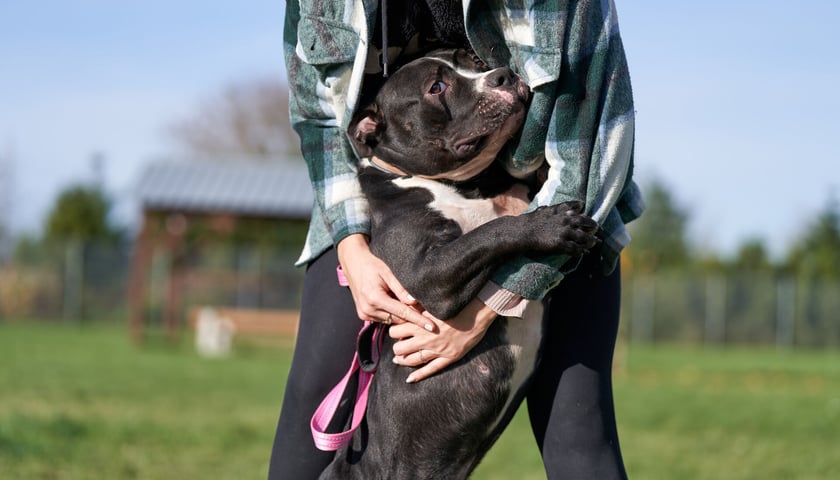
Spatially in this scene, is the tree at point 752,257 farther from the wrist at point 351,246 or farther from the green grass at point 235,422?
the wrist at point 351,246

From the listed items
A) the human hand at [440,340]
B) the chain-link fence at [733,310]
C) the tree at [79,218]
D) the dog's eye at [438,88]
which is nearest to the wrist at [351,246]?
the human hand at [440,340]

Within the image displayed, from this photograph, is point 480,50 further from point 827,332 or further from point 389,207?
point 827,332

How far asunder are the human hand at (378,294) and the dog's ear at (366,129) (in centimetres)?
40

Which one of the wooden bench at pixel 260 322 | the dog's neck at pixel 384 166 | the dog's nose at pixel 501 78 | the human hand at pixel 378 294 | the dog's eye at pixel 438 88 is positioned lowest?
the wooden bench at pixel 260 322

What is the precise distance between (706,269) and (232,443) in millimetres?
25458

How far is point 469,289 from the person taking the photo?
263cm

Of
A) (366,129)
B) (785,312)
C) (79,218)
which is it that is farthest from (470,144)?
(79,218)

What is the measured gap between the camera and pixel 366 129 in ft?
10.1

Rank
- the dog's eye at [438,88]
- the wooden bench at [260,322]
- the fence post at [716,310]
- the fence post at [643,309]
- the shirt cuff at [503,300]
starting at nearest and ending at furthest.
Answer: the shirt cuff at [503,300], the dog's eye at [438,88], the wooden bench at [260,322], the fence post at [716,310], the fence post at [643,309]

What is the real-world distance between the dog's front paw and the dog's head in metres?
0.42

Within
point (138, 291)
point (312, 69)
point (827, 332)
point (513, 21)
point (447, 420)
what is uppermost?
point (513, 21)

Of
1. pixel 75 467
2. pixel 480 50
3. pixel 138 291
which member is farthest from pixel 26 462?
pixel 138 291

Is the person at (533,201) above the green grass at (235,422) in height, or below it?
above

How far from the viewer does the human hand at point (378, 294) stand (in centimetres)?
273
